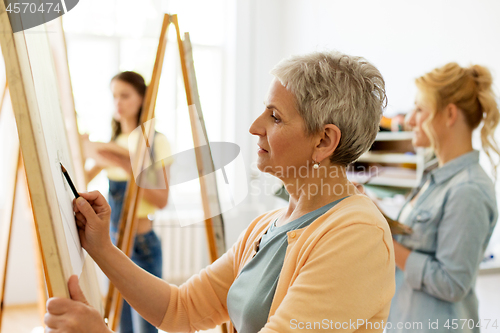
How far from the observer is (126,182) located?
1924mm

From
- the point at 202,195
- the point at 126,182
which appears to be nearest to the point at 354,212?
the point at 202,195

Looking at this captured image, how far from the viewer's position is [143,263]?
1890 millimetres

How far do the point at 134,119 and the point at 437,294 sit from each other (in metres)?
1.51

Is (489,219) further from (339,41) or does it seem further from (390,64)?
(339,41)

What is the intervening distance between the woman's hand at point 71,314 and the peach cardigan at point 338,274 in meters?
0.30

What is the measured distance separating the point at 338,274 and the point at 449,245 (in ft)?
2.56

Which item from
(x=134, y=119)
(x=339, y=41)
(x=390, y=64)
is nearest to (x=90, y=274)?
(x=134, y=119)

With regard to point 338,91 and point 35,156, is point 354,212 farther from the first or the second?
point 35,156

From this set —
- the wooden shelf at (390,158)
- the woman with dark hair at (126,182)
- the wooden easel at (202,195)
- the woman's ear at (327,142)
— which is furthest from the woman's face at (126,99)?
the wooden shelf at (390,158)

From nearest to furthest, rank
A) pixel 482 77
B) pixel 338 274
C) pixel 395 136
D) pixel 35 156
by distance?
pixel 35 156 → pixel 338 274 → pixel 482 77 → pixel 395 136

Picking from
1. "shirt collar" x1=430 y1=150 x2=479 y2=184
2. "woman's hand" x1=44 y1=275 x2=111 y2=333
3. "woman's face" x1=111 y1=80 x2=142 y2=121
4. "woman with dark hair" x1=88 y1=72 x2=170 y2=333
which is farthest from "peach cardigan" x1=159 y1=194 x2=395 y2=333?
"woman's face" x1=111 y1=80 x2=142 y2=121

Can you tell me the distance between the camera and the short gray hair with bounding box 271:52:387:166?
0.84 meters

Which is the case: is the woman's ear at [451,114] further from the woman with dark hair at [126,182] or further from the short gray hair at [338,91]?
the woman with dark hair at [126,182]

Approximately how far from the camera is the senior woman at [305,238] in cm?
71
